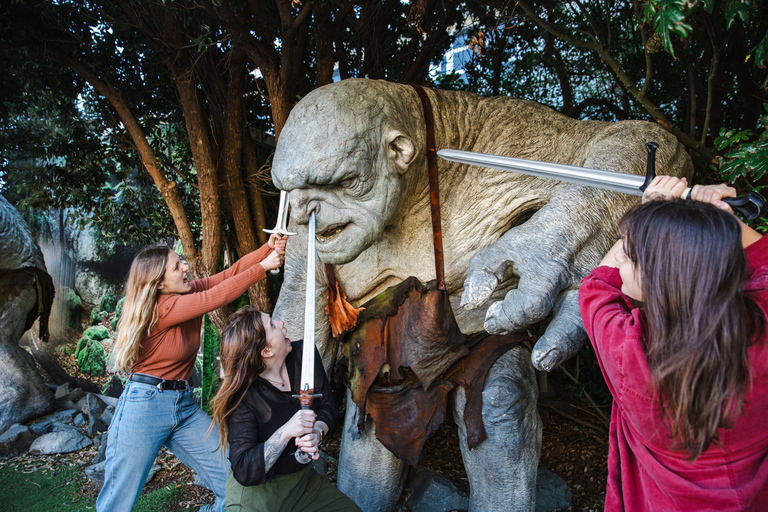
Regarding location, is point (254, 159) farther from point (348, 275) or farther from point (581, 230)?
point (581, 230)

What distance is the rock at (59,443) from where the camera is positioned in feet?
13.0

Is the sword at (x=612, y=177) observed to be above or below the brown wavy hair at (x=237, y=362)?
above

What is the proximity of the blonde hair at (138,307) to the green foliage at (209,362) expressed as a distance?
1872 millimetres

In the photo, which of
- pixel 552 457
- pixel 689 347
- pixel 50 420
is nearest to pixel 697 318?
pixel 689 347

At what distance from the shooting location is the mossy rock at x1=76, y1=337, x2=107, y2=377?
5.61 m

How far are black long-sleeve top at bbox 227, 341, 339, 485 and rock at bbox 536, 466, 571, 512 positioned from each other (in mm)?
1357

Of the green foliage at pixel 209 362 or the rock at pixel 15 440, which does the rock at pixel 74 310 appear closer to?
the rock at pixel 15 440

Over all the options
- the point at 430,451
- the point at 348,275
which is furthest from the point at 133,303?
the point at 430,451

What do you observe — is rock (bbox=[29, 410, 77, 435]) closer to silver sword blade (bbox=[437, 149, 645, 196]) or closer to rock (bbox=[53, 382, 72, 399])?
rock (bbox=[53, 382, 72, 399])

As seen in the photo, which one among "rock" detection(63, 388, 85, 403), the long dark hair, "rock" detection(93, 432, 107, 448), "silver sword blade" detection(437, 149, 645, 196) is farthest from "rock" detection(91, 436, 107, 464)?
the long dark hair

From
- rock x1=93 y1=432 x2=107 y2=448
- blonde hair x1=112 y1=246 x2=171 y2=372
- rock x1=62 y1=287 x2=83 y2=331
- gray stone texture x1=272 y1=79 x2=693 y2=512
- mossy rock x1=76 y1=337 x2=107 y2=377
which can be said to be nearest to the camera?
gray stone texture x1=272 y1=79 x2=693 y2=512

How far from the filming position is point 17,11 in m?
3.74

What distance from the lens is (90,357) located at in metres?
5.64

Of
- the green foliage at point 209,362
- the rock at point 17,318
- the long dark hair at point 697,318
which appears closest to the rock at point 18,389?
the rock at point 17,318
